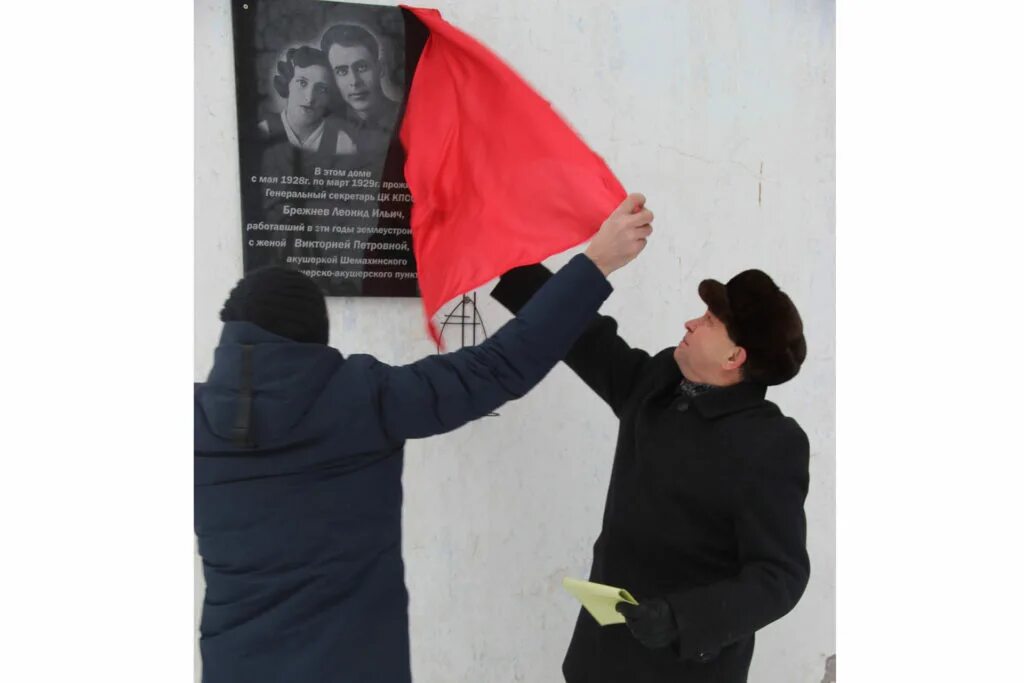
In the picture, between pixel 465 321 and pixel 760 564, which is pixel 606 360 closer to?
pixel 465 321

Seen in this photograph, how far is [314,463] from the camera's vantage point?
1.32m

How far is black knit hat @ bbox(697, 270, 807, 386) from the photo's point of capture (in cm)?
148

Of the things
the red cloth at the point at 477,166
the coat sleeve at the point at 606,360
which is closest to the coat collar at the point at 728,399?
the coat sleeve at the point at 606,360

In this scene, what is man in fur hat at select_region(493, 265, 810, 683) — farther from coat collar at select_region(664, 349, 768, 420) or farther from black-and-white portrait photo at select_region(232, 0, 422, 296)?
black-and-white portrait photo at select_region(232, 0, 422, 296)

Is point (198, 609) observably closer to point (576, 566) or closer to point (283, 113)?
point (576, 566)

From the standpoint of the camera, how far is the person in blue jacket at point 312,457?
131 centimetres

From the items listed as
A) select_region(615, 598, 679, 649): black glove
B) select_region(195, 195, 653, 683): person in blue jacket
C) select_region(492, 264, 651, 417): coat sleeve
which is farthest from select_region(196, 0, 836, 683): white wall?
select_region(615, 598, 679, 649): black glove

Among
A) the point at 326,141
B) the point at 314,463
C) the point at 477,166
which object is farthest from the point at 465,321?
the point at 314,463

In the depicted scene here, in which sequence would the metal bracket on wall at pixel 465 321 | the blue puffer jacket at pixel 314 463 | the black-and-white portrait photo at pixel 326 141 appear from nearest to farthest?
the blue puffer jacket at pixel 314 463, the black-and-white portrait photo at pixel 326 141, the metal bracket on wall at pixel 465 321

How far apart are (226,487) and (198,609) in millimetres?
252

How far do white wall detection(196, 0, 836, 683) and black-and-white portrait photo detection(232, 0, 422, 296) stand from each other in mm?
169

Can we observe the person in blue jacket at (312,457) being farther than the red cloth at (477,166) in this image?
No

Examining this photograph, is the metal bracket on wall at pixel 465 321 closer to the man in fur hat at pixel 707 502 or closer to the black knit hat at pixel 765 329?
the man in fur hat at pixel 707 502

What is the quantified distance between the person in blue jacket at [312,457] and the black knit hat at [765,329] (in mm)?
269
